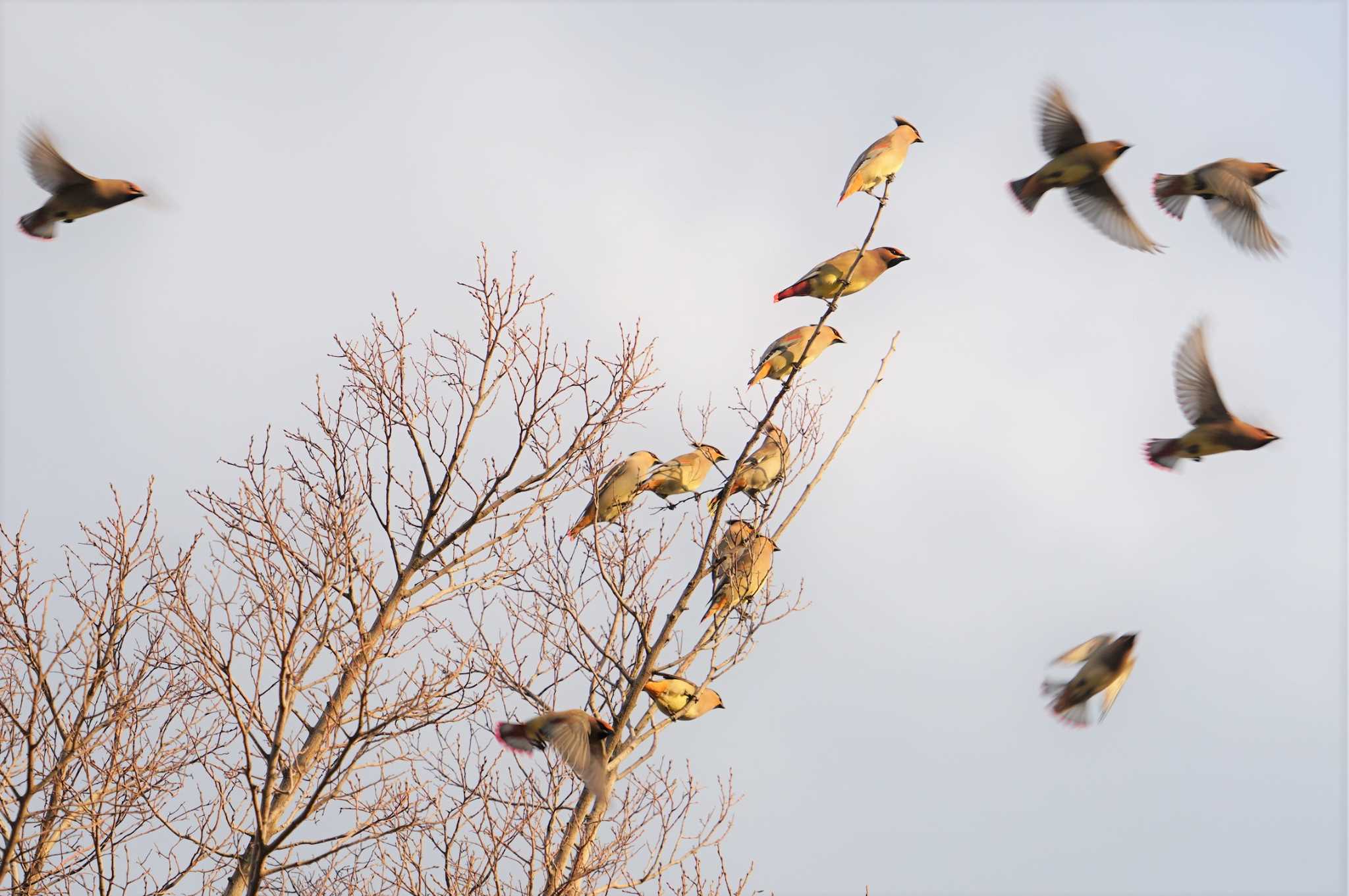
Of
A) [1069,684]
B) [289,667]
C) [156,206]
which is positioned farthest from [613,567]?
[156,206]

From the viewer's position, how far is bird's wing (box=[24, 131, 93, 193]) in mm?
6207

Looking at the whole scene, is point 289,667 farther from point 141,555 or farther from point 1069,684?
point 1069,684

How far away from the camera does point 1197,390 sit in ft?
18.2

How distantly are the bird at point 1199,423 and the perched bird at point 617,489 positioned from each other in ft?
8.46

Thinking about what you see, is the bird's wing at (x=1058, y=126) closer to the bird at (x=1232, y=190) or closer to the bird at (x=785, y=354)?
the bird at (x=1232, y=190)

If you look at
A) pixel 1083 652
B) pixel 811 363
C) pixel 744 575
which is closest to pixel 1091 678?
pixel 1083 652

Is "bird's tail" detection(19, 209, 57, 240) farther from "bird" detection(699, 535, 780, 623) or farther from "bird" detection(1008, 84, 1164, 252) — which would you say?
"bird" detection(1008, 84, 1164, 252)

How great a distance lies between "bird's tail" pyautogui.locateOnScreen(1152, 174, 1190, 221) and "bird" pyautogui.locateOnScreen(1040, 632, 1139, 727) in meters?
2.04

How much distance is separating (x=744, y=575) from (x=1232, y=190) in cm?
282

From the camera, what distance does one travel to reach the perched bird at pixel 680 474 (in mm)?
6906

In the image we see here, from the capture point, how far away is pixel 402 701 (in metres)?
5.57

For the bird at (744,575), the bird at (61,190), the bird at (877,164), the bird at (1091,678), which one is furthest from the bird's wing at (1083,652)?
the bird at (61,190)

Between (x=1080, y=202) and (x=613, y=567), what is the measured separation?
290 cm

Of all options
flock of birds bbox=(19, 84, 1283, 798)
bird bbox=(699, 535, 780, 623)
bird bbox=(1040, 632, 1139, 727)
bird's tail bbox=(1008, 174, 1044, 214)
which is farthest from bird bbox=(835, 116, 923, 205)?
bird bbox=(1040, 632, 1139, 727)
